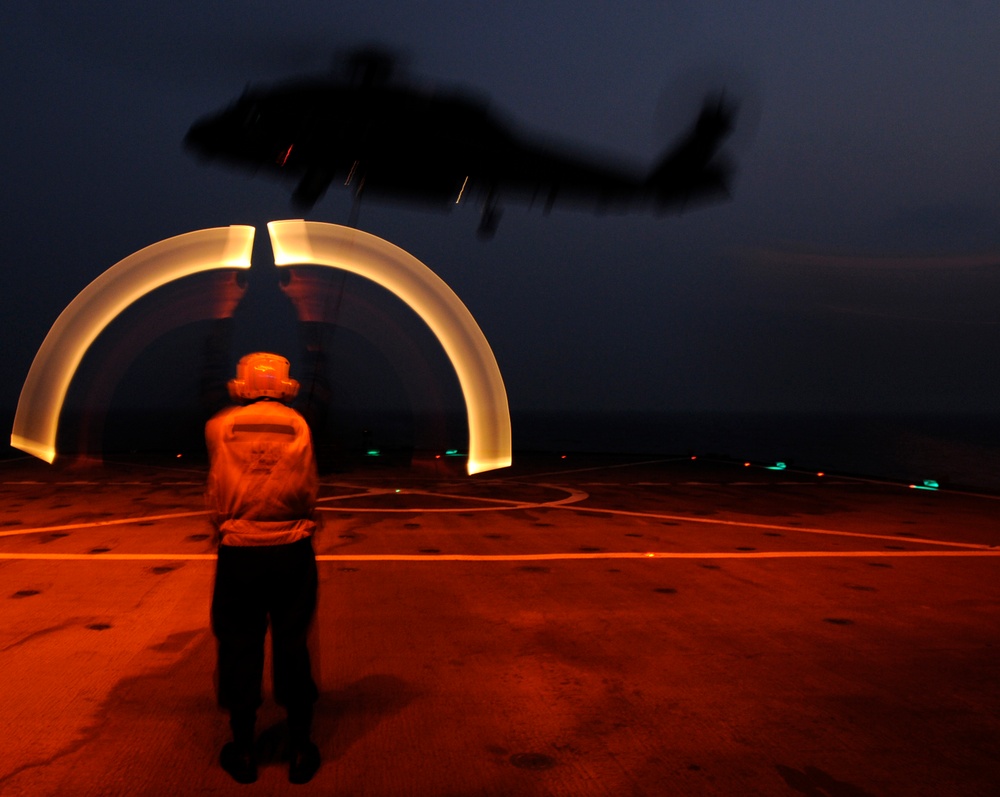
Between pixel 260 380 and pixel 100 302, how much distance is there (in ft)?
35.0

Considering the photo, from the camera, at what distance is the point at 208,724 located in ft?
12.5

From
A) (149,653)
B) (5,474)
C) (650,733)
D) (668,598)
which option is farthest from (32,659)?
(5,474)

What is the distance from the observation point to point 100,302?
12758mm

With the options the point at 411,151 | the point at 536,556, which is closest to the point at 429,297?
the point at 411,151

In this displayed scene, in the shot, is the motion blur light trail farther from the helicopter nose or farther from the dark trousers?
the dark trousers

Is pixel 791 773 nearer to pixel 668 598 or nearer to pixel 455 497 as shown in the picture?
pixel 668 598

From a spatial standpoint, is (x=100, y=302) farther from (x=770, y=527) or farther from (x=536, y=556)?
(x=770, y=527)

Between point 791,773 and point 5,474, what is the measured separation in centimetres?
1773

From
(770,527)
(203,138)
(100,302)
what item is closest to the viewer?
(770,527)

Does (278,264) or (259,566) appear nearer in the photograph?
(259,566)

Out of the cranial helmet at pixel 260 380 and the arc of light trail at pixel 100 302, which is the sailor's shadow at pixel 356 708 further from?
the arc of light trail at pixel 100 302

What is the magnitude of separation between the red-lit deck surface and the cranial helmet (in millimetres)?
1536

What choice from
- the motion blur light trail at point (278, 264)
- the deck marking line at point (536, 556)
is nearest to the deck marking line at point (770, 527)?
the deck marking line at point (536, 556)

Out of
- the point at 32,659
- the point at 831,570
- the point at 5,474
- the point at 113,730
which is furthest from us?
the point at 5,474
